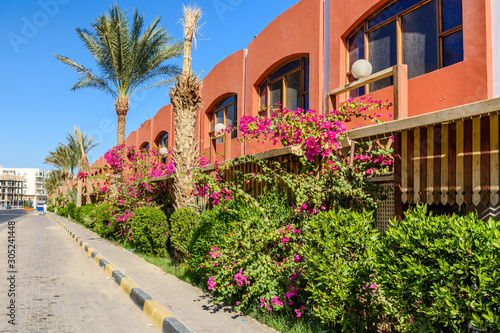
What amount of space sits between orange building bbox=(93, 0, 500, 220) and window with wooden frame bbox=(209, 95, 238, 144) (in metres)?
0.10

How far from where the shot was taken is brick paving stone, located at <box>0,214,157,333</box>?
222 inches

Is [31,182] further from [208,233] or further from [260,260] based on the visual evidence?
[260,260]

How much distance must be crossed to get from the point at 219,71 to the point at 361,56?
25.4 feet

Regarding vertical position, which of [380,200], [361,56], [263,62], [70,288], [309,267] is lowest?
[70,288]

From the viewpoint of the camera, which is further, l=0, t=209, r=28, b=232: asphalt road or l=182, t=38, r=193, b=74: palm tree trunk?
l=0, t=209, r=28, b=232: asphalt road

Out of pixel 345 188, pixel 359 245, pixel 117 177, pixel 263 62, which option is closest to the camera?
pixel 359 245

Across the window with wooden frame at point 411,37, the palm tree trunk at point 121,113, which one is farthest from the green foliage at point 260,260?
the palm tree trunk at point 121,113

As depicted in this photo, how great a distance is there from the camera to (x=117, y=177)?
19969 millimetres

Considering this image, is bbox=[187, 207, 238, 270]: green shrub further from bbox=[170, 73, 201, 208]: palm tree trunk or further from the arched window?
the arched window

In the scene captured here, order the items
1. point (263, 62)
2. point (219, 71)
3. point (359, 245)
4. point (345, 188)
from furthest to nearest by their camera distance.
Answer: point (219, 71), point (263, 62), point (345, 188), point (359, 245)

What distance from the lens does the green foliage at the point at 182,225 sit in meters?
9.51

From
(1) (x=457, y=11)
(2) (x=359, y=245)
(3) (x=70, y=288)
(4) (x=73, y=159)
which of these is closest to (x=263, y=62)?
(1) (x=457, y=11)

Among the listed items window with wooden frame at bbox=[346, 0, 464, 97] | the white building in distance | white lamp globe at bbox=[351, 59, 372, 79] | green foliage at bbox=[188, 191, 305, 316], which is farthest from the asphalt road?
the white building in distance

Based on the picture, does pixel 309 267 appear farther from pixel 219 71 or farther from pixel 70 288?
pixel 219 71
